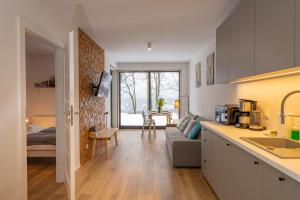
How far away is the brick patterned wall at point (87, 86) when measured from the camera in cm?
426

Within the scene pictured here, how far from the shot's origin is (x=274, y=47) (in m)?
1.86

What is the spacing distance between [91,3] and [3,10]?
121cm

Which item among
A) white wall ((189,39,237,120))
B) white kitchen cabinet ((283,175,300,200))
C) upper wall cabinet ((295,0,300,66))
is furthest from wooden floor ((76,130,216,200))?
upper wall cabinet ((295,0,300,66))

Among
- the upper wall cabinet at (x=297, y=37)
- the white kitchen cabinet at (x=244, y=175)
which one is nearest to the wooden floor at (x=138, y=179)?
the white kitchen cabinet at (x=244, y=175)

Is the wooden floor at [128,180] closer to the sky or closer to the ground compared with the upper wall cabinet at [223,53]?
closer to the ground

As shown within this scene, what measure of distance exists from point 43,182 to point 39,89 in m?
3.70

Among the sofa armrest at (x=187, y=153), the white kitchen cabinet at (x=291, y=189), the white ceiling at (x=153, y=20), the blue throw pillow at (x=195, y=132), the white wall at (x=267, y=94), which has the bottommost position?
the sofa armrest at (x=187, y=153)

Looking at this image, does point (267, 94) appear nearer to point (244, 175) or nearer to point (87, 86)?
point (244, 175)

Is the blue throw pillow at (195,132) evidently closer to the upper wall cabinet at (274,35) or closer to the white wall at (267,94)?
the white wall at (267,94)

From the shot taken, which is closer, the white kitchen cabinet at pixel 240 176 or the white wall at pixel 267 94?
the white kitchen cabinet at pixel 240 176

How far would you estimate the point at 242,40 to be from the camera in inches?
101

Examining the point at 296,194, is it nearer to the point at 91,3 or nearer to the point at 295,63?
the point at 295,63

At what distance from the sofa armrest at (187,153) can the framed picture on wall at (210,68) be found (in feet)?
5.29

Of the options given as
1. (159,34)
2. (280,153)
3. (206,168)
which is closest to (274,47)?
(280,153)
